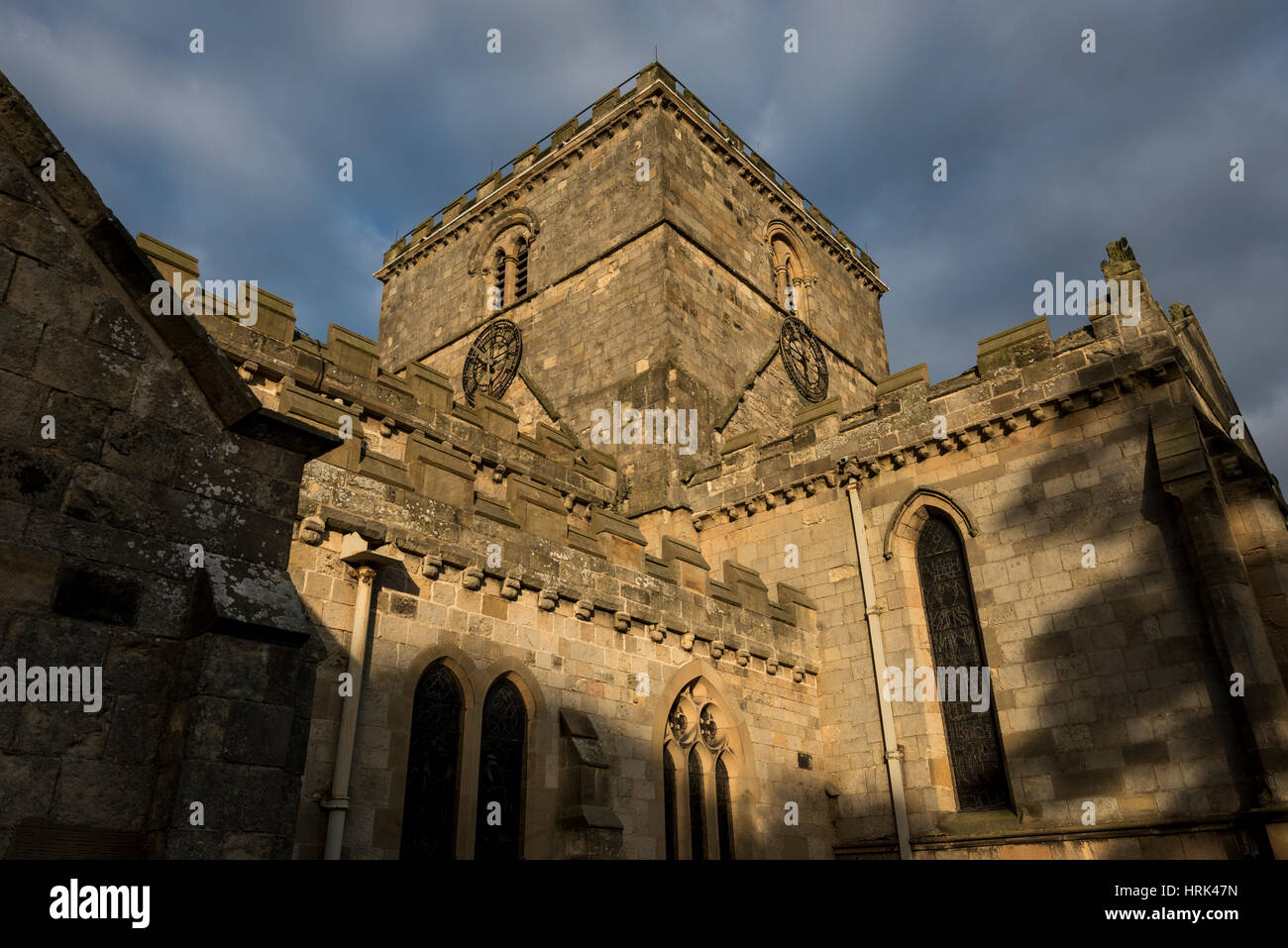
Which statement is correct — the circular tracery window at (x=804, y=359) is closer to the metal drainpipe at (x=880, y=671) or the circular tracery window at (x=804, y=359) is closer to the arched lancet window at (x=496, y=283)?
the arched lancet window at (x=496, y=283)

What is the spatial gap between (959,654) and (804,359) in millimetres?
11875

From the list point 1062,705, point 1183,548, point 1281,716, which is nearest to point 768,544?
point 1062,705

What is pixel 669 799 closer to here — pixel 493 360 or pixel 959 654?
pixel 959 654

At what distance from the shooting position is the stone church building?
3.72 meters

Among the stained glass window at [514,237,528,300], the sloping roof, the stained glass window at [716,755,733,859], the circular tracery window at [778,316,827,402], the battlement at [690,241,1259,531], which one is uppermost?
the stained glass window at [514,237,528,300]

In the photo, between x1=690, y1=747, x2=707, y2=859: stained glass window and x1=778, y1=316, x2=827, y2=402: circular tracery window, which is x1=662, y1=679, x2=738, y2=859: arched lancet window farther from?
x1=778, y1=316, x2=827, y2=402: circular tracery window

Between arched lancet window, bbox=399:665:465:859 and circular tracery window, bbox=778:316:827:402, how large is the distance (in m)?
15.5

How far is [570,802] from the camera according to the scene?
9.54 metres

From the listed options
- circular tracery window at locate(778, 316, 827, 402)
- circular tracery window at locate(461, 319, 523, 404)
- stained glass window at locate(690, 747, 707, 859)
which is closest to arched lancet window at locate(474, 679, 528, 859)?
stained glass window at locate(690, 747, 707, 859)

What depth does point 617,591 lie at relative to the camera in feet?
37.2

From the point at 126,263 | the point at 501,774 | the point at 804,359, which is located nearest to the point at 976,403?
the point at 501,774

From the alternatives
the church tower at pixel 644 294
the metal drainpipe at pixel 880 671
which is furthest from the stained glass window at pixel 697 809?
the church tower at pixel 644 294

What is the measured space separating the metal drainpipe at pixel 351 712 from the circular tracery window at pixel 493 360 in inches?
562

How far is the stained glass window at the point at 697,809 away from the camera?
37.8ft
